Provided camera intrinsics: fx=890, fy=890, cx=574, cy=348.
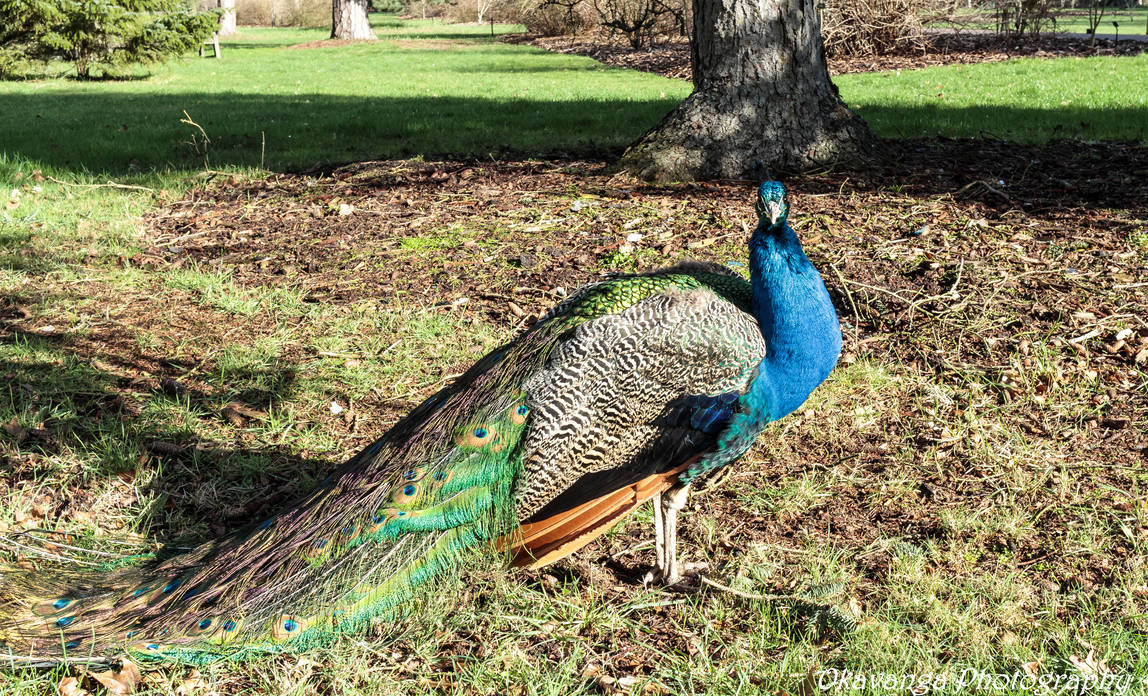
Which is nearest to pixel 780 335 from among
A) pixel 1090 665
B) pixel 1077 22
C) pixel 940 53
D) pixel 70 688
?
pixel 1090 665

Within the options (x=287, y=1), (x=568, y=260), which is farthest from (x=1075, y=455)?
(x=287, y=1)

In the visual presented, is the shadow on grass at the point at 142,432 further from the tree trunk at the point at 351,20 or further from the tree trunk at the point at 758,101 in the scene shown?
the tree trunk at the point at 351,20

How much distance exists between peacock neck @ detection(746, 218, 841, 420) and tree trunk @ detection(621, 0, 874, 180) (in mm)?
4171

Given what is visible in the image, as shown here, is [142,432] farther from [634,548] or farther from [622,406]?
[622,406]

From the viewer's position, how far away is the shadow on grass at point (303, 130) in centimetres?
998

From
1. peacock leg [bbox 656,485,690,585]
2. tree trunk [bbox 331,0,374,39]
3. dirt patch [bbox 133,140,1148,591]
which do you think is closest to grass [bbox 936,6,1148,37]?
dirt patch [bbox 133,140,1148,591]

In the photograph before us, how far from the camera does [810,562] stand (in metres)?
3.54

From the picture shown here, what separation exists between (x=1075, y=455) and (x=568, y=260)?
327 cm

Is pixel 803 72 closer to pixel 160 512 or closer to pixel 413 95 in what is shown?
pixel 160 512

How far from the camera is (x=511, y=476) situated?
3080 millimetres

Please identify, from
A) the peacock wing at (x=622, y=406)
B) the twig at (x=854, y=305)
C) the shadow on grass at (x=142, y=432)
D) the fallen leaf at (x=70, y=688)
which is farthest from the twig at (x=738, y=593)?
the twig at (x=854, y=305)

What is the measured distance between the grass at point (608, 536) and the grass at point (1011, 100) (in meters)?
4.02

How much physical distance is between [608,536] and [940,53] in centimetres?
2019

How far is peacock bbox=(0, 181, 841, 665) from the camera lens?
2.97m
